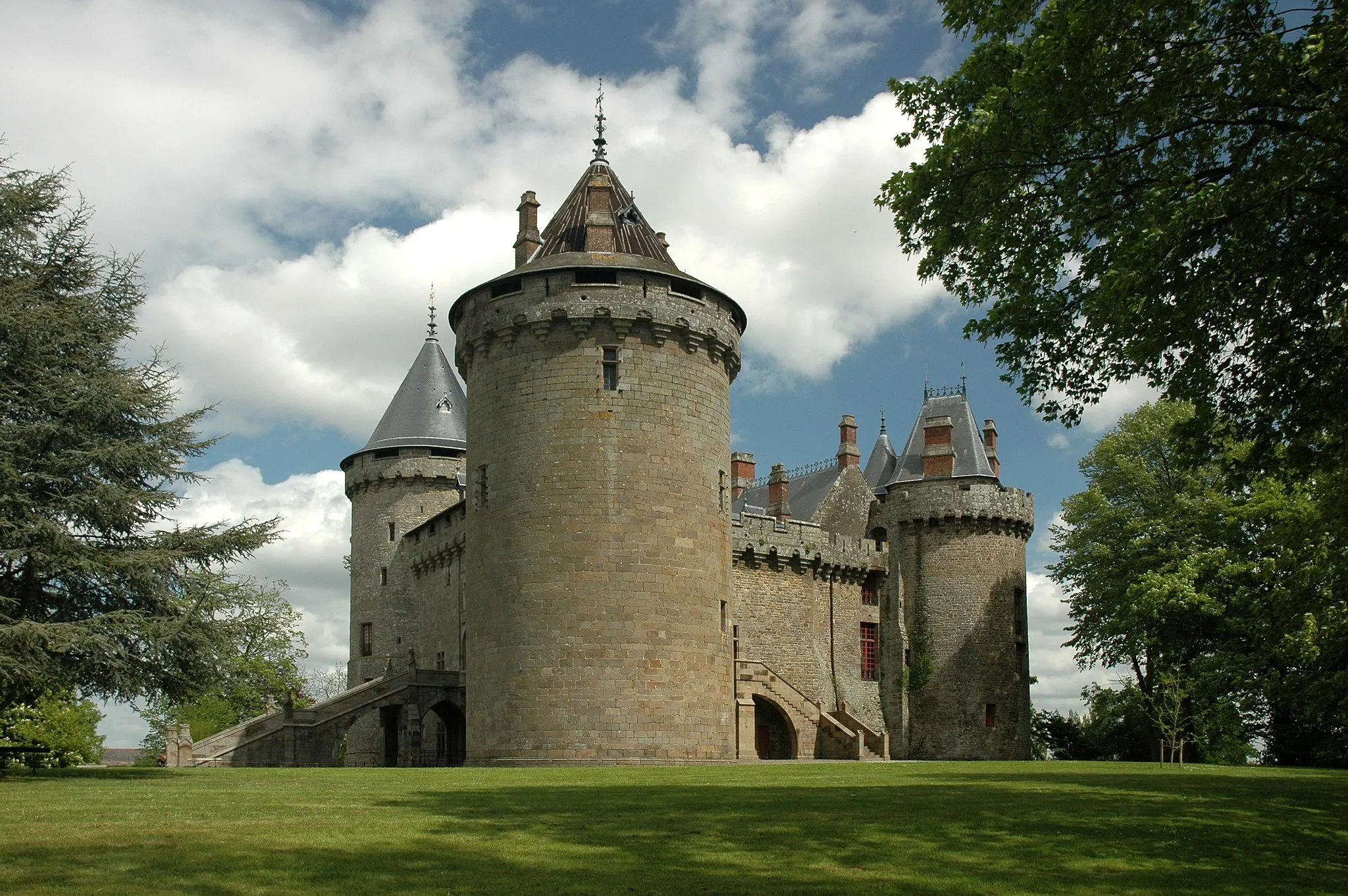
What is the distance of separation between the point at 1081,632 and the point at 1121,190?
2843 centimetres

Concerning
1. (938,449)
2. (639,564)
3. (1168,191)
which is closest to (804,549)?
(938,449)

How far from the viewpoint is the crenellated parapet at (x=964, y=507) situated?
141ft

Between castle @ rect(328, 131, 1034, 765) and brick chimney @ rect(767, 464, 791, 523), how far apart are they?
121 mm

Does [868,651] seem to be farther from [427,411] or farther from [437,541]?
[427,411]

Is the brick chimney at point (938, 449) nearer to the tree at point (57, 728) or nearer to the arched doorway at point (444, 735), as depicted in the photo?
the arched doorway at point (444, 735)

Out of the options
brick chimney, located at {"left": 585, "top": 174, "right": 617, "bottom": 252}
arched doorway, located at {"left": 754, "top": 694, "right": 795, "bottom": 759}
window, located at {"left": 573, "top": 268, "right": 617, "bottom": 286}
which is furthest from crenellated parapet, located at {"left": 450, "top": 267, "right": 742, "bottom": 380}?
arched doorway, located at {"left": 754, "top": 694, "right": 795, "bottom": 759}

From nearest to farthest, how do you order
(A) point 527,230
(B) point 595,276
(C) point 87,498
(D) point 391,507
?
(C) point 87,498 → (B) point 595,276 → (A) point 527,230 → (D) point 391,507

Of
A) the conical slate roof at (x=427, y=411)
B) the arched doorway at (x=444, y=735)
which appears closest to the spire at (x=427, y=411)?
the conical slate roof at (x=427, y=411)

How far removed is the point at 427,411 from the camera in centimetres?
4606

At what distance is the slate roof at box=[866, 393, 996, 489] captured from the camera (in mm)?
44188

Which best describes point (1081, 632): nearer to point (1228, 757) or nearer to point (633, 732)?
point (1228, 757)

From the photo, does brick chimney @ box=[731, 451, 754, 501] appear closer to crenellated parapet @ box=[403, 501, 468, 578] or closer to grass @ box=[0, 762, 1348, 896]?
crenellated parapet @ box=[403, 501, 468, 578]

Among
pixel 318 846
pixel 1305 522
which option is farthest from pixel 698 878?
pixel 1305 522

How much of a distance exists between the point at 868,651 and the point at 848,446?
7.49 meters
